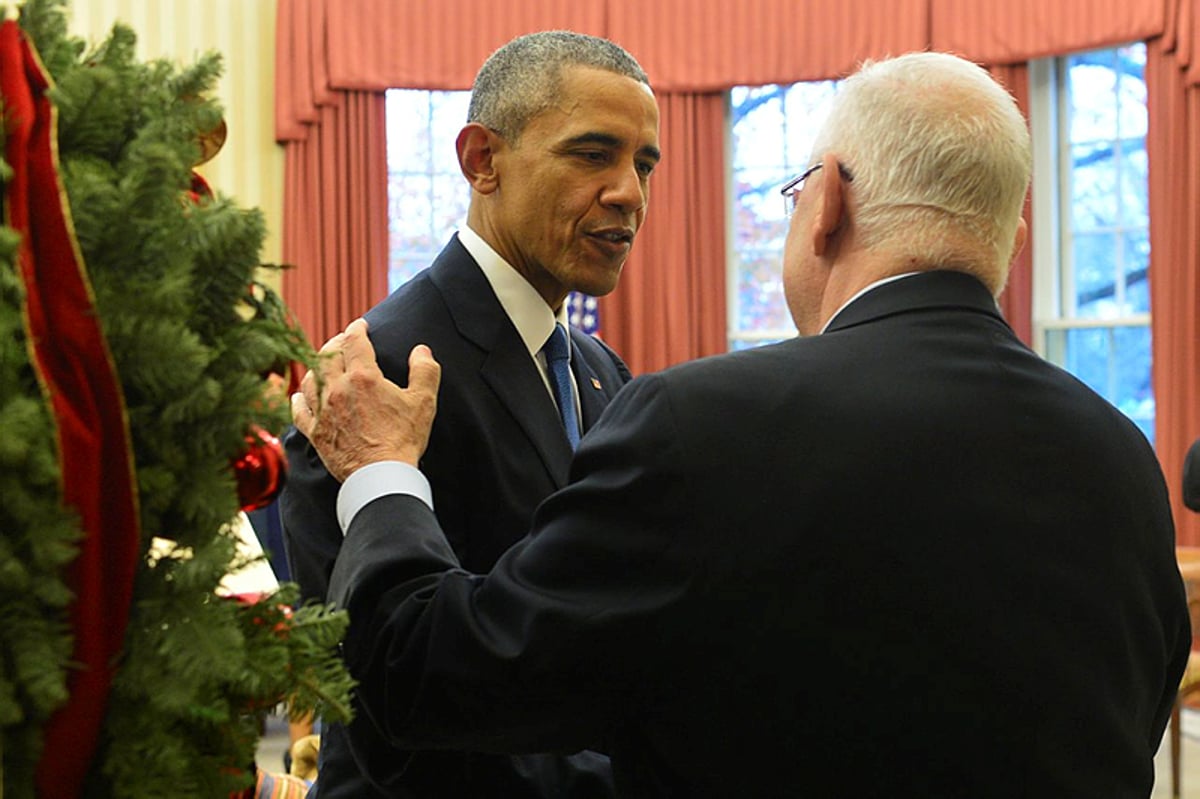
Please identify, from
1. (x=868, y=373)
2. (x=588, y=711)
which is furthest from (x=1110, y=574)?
(x=588, y=711)

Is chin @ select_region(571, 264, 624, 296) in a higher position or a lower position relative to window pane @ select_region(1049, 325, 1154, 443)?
higher

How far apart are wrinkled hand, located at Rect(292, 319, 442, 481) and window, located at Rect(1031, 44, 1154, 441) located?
690 centimetres

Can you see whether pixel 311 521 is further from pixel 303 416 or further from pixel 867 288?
pixel 867 288

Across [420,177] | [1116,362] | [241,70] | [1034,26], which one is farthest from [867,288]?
[420,177]

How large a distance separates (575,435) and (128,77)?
1.12m

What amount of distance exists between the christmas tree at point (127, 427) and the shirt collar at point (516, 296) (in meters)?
1.03

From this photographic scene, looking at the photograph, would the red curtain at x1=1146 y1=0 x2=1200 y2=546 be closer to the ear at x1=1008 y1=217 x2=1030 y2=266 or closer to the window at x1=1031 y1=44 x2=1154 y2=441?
the window at x1=1031 y1=44 x2=1154 y2=441

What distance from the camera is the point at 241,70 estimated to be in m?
8.16

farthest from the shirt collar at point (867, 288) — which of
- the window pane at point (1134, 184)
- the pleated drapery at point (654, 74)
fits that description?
the window pane at point (1134, 184)

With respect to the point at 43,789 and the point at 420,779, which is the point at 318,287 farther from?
the point at 43,789

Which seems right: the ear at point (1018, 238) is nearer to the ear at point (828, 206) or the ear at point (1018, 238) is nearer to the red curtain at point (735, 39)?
the ear at point (828, 206)

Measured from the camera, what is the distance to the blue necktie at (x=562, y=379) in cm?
205

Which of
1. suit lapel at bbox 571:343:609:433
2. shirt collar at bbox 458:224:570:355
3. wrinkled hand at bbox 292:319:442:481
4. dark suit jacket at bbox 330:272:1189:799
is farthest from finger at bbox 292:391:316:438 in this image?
suit lapel at bbox 571:343:609:433

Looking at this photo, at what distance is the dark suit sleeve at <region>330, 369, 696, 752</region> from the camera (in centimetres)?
143
